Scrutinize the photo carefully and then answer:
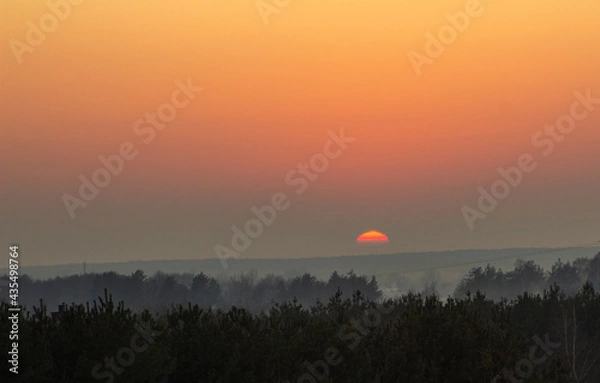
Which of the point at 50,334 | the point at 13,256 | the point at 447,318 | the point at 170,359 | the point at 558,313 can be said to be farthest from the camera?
the point at 558,313

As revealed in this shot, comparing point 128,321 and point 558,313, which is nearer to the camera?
point 128,321

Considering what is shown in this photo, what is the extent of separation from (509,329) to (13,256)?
62.1 feet

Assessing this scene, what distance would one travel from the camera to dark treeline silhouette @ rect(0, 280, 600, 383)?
23656 millimetres

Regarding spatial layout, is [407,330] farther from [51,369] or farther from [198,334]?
[51,369]

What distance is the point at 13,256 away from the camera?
2136 cm

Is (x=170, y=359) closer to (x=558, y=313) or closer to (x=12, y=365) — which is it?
(x=12, y=365)

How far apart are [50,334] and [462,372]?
15.0 m

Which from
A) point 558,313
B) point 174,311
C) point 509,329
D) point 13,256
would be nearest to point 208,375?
point 174,311

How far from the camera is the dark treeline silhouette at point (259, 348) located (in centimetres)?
2366

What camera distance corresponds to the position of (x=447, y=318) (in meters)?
34.3

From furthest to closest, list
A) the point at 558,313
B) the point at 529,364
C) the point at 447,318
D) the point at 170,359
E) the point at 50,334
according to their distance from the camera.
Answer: the point at 558,313
the point at 447,318
the point at 529,364
the point at 170,359
the point at 50,334

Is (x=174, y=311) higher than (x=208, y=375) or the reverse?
higher

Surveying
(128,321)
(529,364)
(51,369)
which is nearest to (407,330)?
(529,364)

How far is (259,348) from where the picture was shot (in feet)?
93.3
